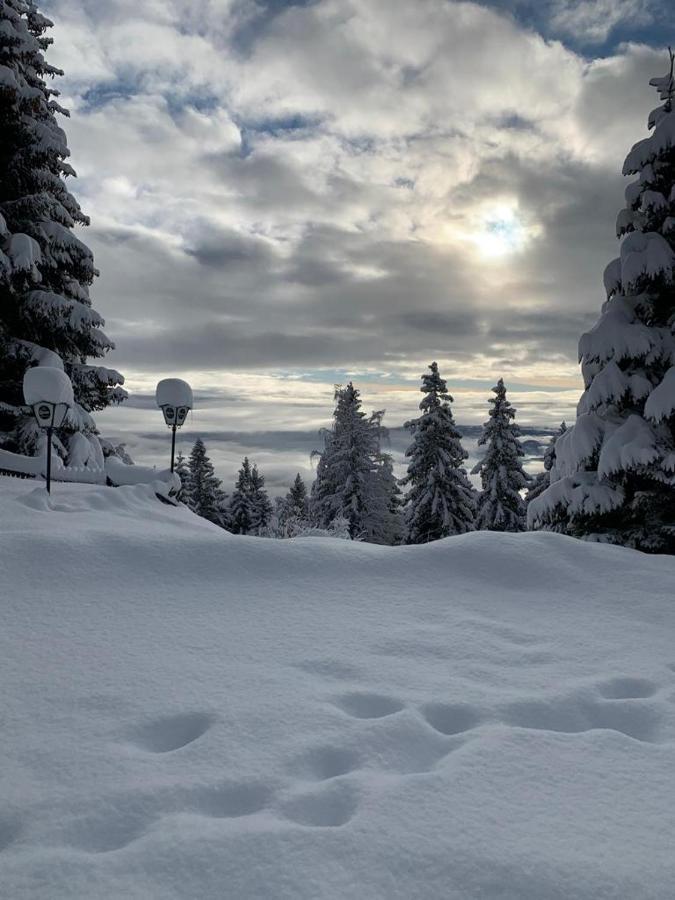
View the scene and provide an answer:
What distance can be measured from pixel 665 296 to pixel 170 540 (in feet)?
29.4

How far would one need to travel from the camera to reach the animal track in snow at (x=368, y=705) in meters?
3.04

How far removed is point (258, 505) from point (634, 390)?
46645 mm

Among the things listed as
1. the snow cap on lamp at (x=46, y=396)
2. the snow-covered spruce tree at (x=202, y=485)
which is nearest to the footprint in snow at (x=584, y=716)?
the snow cap on lamp at (x=46, y=396)

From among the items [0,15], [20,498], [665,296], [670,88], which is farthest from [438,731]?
[0,15]

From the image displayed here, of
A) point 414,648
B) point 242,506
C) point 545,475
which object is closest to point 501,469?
point 545,475

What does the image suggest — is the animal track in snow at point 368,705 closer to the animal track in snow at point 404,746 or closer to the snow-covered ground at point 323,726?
the snow-covered ground at point 323,726

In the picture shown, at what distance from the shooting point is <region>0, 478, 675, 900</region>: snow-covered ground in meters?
1.94

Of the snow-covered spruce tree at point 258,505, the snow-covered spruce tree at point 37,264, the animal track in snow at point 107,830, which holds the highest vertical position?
the snow-covered spruce tree at point 37,264

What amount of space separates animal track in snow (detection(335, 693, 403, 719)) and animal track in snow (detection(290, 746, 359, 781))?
0.36 metres

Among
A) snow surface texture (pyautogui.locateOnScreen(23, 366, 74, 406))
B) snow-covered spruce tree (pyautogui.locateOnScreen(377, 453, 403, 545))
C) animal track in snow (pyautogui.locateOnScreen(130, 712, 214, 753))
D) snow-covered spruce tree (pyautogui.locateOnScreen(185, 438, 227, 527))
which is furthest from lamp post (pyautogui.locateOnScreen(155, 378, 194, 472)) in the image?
snow-covered spruce tree (pyautogui.locateOnScreen(185, 438, 227, 527))

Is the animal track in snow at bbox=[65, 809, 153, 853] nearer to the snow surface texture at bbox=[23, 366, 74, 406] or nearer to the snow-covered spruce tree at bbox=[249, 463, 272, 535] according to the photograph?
the snow surface texture at bbox=[23, 366, 74, 406]

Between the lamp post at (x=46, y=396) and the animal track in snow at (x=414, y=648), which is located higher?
the lamp post at (x=46, y=396)

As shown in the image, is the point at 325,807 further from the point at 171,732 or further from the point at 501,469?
the point at 501,469

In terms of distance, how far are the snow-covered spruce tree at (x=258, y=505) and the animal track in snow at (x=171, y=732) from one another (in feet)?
157
